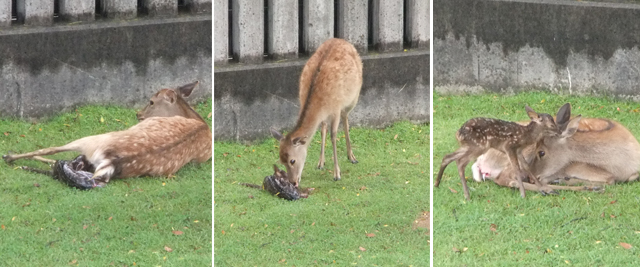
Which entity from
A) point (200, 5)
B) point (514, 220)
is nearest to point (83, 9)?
point (200, 5)

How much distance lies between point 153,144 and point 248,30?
1053mm

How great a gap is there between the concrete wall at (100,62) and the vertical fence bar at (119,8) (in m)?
0.04

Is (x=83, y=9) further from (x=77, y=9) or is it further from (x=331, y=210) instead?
(x=331, y=210)

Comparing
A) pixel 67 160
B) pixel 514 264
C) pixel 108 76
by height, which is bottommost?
pixel 514 264

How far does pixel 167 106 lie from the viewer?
6.23 meters

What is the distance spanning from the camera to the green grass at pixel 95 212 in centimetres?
582

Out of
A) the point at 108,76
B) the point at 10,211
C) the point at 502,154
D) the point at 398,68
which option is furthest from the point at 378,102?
the point at 10,211

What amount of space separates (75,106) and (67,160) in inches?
11.7

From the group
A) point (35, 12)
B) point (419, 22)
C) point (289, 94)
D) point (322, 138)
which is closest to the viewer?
point (419, 22)

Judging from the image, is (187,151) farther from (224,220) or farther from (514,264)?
(514,264)

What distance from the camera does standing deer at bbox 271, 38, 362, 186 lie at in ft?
18.4

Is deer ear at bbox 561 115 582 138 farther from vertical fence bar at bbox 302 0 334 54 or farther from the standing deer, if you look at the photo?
vertical fence bar at bbox 302 0 334 54

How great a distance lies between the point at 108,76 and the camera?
6047 mm

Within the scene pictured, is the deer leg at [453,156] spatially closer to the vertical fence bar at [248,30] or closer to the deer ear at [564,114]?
the deer ear at [564,114]
